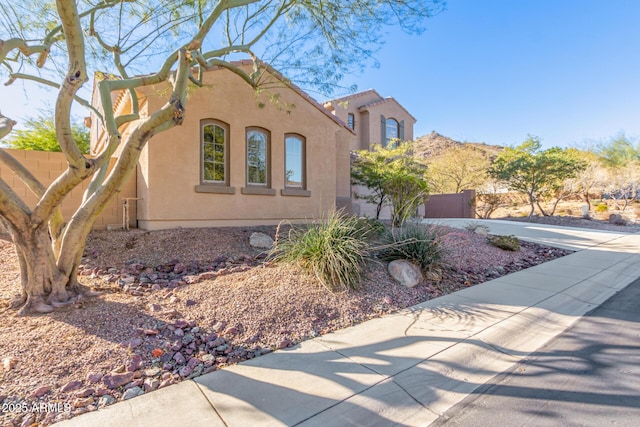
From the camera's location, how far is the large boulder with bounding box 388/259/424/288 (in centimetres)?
574

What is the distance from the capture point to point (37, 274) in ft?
14.0

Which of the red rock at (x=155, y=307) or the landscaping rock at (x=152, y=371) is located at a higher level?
the red rock at (x=155, y=307)

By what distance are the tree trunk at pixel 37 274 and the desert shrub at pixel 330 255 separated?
337cm

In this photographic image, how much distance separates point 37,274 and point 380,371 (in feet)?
15.2

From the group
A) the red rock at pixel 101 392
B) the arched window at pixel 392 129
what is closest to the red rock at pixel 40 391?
the red rock at pixel 101 392

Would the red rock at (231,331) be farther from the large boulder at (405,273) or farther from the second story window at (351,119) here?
the second story window at (351,119)

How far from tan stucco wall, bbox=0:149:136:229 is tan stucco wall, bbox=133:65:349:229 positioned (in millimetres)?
569

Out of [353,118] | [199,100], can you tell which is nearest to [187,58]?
[199,100]

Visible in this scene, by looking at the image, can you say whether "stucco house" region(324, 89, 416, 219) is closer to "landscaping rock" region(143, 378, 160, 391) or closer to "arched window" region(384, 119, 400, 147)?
"arched window" region(384, 119, 400, 147)

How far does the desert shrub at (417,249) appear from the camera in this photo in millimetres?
6199

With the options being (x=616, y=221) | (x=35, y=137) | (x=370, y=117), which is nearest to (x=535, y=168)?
(x=616, y=221)

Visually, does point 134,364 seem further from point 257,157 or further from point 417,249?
point 257,157

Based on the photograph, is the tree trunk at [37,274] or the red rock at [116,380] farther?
the tree trunk at [37,274]

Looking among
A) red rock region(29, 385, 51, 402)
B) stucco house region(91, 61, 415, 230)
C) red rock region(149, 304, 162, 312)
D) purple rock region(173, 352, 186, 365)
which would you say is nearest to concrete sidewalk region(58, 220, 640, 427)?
purple rock region(173, 352, 186, 365)
